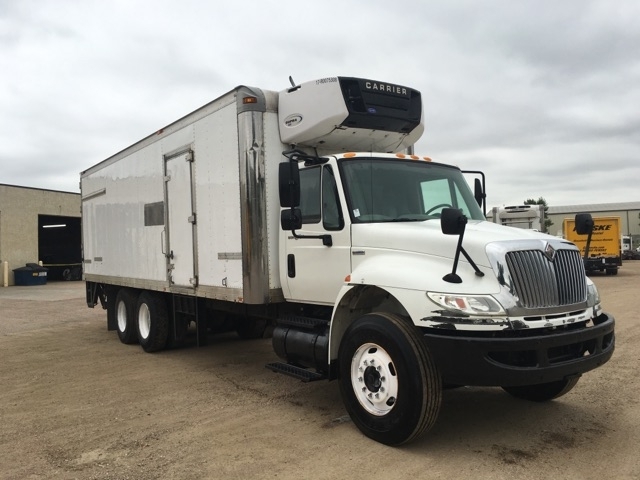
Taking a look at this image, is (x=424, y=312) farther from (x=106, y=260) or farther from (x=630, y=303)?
(x=630, y=303)

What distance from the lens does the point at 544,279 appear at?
446 centimetres

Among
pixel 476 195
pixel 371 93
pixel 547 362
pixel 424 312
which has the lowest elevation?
pixel 547 362

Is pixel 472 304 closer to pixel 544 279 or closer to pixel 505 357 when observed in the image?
pixel 505 357

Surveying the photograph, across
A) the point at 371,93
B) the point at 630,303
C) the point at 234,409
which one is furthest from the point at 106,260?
the point at 630,303

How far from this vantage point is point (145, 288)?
29.9 ft

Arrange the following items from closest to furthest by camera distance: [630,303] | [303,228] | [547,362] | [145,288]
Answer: [547,362]
[303,228]
[145,288]
[630,303]

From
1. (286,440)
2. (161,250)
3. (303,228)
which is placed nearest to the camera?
(286,440)

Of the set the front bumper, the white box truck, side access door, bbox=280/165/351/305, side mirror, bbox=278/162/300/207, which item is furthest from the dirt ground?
side mirror, bbox=278/162/300/207

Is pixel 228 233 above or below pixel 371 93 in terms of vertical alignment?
below

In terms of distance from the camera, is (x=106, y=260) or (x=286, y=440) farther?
(x=106, y=260)

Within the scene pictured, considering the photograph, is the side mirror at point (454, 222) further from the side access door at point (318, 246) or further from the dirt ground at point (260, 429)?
the dirt ground at point (260, 429)

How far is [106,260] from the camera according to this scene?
1076cm

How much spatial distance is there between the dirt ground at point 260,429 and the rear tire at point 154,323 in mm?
672

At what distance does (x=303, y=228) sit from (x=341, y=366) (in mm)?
1578
